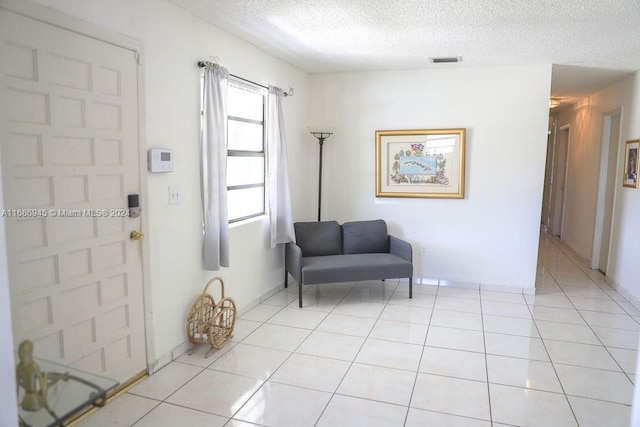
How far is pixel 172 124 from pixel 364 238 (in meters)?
2.56

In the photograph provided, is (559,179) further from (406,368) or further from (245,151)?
(406,368)

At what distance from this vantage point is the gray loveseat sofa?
14.0 feet

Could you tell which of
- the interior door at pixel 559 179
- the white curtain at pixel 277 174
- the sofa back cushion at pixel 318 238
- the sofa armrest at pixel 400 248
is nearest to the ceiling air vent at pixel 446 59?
the white curtain at pixel 277 174

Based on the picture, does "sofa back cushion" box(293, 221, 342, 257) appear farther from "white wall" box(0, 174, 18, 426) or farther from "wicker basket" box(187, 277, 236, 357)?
"white wall" box(0, 174, 18, 426)

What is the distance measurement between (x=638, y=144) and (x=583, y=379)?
2.87 m

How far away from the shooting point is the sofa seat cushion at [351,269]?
4.21 metres

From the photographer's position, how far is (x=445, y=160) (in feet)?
16.0

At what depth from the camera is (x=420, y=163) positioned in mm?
4957

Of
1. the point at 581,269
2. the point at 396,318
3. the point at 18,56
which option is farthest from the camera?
the point at 581,269

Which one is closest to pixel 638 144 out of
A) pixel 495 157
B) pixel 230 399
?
pixel 495 157

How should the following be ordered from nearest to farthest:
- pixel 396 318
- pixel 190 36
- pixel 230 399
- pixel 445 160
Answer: pixel 230 399 < pixel 190 36 < pixel 396 318 < pixel 445 160

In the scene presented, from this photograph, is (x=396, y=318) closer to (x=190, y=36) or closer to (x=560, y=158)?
(x=190, y=36)

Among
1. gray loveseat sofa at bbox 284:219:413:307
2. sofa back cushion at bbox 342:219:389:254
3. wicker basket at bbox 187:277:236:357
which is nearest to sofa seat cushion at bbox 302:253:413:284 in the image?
gray loveseat sofa at bbox 284:219:413:307

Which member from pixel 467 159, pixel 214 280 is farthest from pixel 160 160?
pixel 467 159
